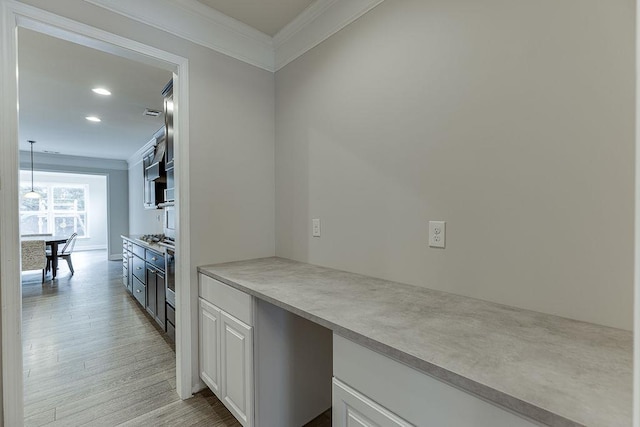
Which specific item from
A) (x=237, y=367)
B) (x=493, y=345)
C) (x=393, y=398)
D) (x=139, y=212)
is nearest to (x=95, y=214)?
(x=139, y=212)

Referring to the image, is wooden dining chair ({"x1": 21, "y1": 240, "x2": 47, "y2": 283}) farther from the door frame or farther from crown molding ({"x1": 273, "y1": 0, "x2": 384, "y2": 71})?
crown molding ({"x1": 273, "y1": 0, "x2": 384, "y2": 71})

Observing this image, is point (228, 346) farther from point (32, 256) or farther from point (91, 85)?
point (32, 256)

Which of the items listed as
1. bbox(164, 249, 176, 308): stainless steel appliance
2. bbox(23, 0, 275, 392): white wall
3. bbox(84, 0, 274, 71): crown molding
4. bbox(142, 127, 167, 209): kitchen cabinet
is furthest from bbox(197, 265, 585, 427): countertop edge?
bbox(142, 127, 167, 209): kitchen cabinet

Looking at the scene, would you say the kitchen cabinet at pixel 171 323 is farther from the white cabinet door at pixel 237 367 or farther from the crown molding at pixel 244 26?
the crown molding at pixel 244 26

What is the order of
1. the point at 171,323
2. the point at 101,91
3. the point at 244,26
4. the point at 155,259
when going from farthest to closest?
the point at 101,91 < the point at 155,259 < the point at 171,323 < the point at 244,26

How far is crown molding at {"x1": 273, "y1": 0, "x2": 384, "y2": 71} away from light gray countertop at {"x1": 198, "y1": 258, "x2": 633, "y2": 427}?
62.1 inches

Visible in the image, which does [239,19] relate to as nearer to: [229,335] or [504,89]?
[504,89]

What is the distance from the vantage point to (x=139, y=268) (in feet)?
11.6

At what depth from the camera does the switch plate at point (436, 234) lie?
4.30ft

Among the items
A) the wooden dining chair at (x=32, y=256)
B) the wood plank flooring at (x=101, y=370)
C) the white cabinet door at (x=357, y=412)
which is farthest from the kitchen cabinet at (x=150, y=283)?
the white cabinet door at (x=357, y=412)

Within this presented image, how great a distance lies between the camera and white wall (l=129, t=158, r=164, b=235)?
555cm

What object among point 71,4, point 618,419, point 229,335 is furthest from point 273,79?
point 618,419

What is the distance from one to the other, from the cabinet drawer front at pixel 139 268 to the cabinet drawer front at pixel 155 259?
30 centimetres

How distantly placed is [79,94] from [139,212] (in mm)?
4055
